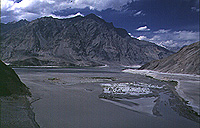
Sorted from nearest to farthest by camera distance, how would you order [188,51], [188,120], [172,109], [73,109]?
[188,120], [73,109], [172,109], [188,51]

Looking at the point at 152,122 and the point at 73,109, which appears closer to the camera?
the point at 152,122

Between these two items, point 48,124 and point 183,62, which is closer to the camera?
point 48,124

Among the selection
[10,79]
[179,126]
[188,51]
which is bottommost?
[179,126]

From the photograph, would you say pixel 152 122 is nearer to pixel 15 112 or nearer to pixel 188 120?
pixel 188 120

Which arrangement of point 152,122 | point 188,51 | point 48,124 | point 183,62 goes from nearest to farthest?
1. point 48,124
2. point 152,122
3. point 183,62
4. point 188,51

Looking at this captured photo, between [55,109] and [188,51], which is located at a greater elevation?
[188,51]

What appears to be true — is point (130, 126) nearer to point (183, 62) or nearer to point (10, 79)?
point (10, 79)

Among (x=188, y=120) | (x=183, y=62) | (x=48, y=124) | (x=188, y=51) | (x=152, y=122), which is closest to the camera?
(x=48, y=124)

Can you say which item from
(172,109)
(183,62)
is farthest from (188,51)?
(172,109)

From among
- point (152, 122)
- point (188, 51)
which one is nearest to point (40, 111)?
point (152, 122)
